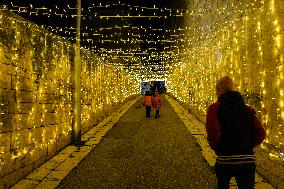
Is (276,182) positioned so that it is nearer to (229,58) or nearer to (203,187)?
(203,187)

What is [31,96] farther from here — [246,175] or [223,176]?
[246,175]

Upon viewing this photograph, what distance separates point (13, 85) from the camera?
6082mm

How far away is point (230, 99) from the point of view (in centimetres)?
379

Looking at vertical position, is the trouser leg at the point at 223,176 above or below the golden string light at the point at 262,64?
below

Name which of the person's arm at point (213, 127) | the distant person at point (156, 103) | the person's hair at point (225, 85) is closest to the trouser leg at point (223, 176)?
the person's arm at point (213, 127)

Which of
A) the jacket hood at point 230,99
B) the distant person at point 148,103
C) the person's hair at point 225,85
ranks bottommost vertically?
the distant person at point 148,103

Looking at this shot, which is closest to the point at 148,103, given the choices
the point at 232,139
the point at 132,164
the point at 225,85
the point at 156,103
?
the point at 156,103

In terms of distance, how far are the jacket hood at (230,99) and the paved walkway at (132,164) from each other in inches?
104

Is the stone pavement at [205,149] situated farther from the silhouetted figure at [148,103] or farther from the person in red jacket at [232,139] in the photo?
the silhouetted figure at [148,103]

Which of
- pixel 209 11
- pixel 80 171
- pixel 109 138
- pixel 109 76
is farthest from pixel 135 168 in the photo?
pixel 109 76

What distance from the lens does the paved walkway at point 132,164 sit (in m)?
6.18

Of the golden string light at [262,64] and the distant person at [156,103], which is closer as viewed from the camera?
the golden string light at [262,64]

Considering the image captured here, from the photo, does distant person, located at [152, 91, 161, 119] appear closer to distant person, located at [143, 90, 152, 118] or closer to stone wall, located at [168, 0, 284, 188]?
distant person, located at [143, 90, 152, 118]

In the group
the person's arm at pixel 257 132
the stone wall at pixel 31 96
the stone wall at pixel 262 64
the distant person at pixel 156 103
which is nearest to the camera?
the person's arm at pixel 257 132
